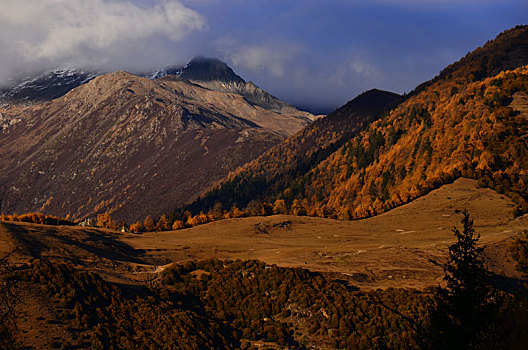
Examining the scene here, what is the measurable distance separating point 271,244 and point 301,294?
52.7m

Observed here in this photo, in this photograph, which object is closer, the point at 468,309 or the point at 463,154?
the point at 468,309

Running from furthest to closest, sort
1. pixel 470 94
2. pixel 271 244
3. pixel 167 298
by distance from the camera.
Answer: pixel 470 94, pixel 271 244, pixel 167 298

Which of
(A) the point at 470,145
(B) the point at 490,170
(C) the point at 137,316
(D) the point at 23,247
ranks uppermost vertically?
(A) the point at 470,145

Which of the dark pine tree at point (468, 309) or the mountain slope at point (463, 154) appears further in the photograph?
the mountain slope at point (463, 154)

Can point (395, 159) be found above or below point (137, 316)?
above

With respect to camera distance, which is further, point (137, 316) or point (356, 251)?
point (356, 251)

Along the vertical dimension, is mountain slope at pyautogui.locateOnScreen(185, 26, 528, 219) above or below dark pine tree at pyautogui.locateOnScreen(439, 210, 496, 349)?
above

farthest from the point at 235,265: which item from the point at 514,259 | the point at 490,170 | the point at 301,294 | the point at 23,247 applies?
the point at 490,170

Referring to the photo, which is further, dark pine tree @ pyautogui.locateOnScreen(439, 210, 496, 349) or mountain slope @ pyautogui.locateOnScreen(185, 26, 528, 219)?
mountain slope @ pyautogui.locateOnScreen(185, 26, 528, 219)

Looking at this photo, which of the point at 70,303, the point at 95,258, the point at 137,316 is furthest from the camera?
the point at 95,258

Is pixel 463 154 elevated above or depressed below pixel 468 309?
above

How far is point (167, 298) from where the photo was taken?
62969mm

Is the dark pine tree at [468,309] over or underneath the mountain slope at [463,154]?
underneath

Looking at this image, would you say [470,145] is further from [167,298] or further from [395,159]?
[167,298]
